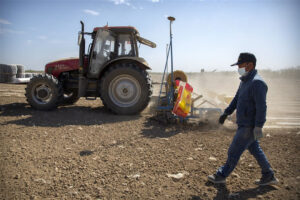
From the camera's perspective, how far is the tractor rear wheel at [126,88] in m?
5.91

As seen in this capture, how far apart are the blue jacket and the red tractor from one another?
11.8ft

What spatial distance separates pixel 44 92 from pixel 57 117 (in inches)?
44.5

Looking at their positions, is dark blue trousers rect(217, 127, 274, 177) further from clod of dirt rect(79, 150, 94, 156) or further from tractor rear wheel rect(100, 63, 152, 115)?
tractor rear wheel rect(100, 63, 152, 115)

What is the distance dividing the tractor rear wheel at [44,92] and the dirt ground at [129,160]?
872 millimetres

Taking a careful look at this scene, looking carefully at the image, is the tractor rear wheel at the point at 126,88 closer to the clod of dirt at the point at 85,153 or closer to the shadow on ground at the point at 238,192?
the clod of dirt at the point at 85,153

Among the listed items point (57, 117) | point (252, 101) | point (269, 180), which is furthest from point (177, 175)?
point (57, 117)

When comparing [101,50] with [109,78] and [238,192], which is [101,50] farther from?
[238,192]

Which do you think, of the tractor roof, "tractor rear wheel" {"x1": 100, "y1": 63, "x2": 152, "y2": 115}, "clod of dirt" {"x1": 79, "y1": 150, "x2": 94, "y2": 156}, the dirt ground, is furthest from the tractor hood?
"clod of dirt" {"x1": 79, "y1": 150, "x2": 94, "y2": 156}

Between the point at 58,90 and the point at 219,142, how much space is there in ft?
15.4

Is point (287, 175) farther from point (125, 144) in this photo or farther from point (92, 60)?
point (92, 60)

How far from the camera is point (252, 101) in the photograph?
7.96 ft

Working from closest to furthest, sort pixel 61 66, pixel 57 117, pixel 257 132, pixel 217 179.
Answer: pixel 257 132, pixel 217 179, pixel 57 117, pixel 61 66

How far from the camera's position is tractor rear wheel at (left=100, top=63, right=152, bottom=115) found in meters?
5.91

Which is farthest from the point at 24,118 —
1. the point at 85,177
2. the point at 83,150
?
the point at 85,177
